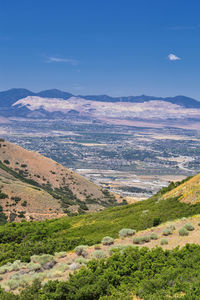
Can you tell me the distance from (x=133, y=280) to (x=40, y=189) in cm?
5710

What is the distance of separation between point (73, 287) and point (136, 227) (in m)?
10.6

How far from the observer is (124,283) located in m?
10.9

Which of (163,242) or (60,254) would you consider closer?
(163,242)

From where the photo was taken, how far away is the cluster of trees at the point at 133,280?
378 inches

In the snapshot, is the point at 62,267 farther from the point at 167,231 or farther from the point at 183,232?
the point at 183,232

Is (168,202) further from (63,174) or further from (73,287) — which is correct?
(63,174)

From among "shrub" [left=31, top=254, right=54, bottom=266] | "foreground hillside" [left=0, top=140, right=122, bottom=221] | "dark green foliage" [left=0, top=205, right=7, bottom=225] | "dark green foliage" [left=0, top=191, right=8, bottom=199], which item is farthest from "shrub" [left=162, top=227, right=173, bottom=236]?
"dark green foliage" [left=0, top=191, right=8, bottom=199]

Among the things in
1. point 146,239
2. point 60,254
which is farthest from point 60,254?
point 146,239

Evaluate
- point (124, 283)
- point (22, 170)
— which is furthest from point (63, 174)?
point (124, 283)

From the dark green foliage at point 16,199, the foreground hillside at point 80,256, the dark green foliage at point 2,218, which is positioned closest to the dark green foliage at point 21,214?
the dark green foliage at point 2,218

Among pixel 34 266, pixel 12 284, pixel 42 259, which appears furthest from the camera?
pixel 42 259

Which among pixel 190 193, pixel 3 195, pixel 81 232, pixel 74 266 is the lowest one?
pixel 3 195

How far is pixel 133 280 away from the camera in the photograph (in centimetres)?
1095

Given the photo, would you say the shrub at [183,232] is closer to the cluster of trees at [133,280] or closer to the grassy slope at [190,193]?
the cluster of trees at [133,280]
